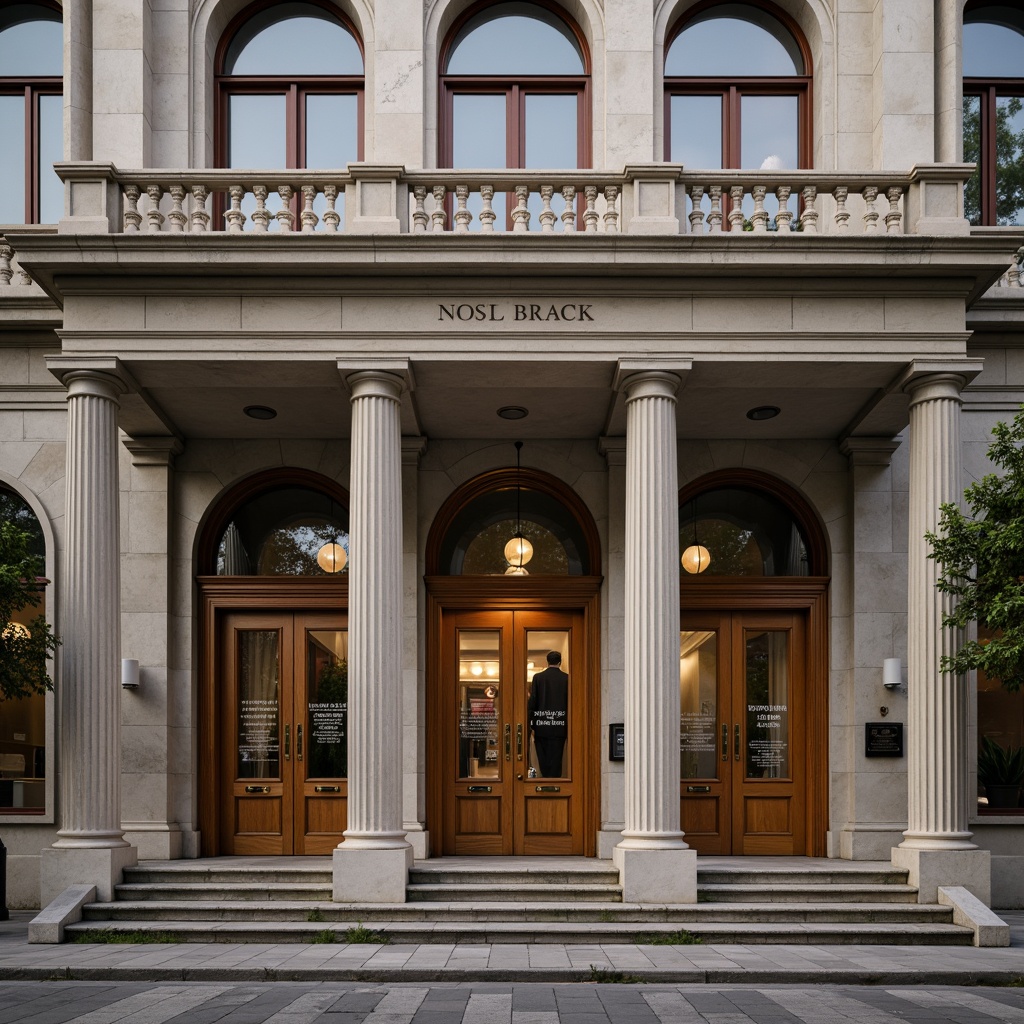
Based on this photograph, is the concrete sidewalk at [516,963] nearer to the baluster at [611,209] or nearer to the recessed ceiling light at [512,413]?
the recessed ceiling light at [512,413]

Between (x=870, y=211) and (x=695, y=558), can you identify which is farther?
(x=695, y=558)

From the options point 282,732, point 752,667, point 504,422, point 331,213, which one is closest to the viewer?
point 331,213

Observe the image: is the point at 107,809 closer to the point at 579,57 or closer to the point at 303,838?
the point at 303,838

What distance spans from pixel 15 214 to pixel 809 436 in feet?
37.9

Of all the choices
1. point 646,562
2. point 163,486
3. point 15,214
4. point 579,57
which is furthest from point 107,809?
point 579,57

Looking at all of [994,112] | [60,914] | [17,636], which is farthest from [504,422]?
[994,112]

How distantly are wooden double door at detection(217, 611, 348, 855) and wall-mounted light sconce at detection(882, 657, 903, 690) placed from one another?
23.8ft

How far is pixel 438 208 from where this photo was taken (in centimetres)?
1328

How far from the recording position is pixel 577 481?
52.3 feet

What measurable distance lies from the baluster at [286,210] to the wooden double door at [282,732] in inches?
219

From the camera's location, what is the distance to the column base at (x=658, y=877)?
12305 mm

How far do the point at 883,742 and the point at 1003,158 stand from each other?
834 centimetres

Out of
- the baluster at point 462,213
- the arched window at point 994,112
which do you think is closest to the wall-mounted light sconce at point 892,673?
the arched window at point 994,112

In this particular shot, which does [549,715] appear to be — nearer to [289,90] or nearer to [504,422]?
[504,422]
